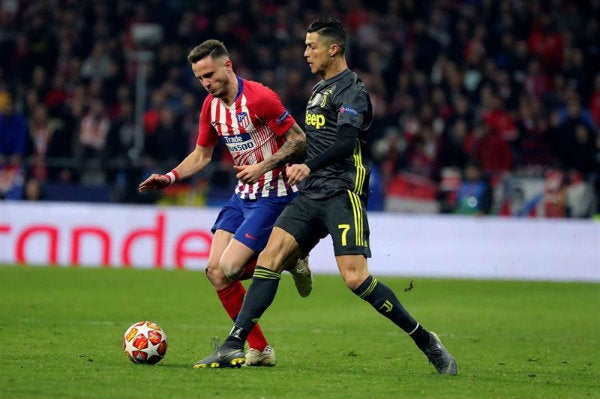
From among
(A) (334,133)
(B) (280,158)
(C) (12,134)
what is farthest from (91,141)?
(A) (334,133)

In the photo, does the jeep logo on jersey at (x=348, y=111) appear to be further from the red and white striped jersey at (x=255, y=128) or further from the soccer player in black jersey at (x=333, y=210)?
the red and white striped jersey at (x=255, y=128)

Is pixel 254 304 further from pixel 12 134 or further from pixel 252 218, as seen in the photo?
pixel 12 134

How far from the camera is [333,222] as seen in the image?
770cm

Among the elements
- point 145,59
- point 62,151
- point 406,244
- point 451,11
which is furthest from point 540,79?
point 62,151

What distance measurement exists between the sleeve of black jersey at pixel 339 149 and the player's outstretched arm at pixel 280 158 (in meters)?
0.33

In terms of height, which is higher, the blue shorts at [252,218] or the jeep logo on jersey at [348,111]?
the jeep logo on jersey at [348,111]

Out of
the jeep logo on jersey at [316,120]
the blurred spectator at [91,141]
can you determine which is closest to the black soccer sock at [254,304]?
the jeep logo on jersey at [316,120]

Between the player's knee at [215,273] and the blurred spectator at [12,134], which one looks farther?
the blurred spectator at [12,134]

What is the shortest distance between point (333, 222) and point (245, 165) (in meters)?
→ 0.89

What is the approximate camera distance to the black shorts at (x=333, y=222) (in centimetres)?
766

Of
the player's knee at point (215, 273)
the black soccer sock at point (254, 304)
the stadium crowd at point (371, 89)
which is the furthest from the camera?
the stadium crowd at point (371, 89)

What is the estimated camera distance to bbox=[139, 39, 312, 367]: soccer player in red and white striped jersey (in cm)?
809

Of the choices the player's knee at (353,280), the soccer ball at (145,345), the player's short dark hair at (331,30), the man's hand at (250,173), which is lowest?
the soccer ball at (145,345)

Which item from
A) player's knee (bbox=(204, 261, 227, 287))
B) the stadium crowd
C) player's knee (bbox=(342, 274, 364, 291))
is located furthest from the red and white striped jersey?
the stadium crowd
